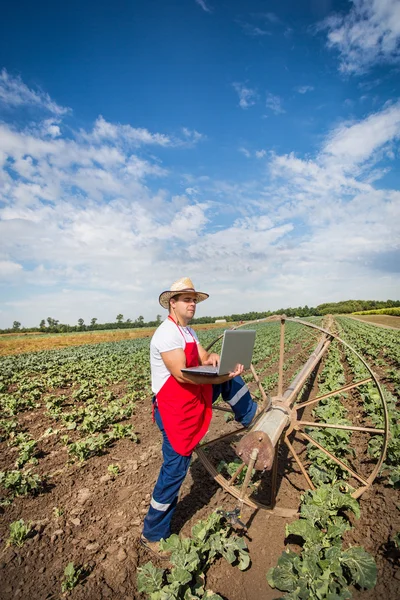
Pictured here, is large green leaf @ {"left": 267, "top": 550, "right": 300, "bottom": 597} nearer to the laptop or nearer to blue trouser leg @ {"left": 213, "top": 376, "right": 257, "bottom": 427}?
blue trouser leg @ {"left": 213, "top": 376, "right": 257, "bottom": 427}

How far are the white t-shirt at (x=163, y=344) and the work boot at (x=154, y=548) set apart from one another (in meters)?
1.35

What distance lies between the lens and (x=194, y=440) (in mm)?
2746

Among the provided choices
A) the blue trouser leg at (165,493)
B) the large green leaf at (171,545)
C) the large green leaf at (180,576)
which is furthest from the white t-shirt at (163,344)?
the large green leaf at (180,576)

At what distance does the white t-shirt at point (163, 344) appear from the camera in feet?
8.46

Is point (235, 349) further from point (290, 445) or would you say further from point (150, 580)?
point (150, 580)

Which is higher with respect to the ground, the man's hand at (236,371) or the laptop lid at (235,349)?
the laptop lid at (235,349)

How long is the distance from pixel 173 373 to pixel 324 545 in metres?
1.79

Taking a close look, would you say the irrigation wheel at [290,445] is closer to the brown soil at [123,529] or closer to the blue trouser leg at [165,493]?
the brown soil at [123,529]

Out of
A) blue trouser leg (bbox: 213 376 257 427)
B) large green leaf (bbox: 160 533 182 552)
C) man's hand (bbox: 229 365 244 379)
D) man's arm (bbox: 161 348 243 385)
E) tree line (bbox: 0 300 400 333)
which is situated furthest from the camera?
tree line (bbox: 0 300 400 333)

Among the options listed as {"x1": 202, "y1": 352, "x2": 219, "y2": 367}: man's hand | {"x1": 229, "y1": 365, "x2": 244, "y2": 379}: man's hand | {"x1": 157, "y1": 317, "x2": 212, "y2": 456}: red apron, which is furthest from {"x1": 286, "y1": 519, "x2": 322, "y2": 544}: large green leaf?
{"x1": 202, "y1": 352, "x2": 219, "y2": 367}: man's hand

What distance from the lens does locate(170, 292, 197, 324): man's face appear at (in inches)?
114

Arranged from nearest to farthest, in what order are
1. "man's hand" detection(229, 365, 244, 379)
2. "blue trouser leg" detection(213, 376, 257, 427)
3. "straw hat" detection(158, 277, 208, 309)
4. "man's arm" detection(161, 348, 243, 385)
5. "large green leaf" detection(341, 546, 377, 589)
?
"large green leaf" detection(341, 546, 377, 589) < "man's arm" detection(161, 348, 243, 385) < "man's hand" detection(229, 365, 244, 379) < "straw hat" detection(158, 277, 208, 309) < "blue trouser leg" detection(213, 376, 257, 427)

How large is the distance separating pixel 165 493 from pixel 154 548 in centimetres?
56

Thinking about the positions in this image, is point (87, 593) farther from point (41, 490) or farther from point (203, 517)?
point (41, 490)
